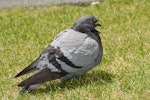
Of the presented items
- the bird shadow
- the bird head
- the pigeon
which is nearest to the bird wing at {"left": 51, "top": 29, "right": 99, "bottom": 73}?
the pigeon

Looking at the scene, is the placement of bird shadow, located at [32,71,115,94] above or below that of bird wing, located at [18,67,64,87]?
below

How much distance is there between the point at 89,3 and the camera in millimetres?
10641

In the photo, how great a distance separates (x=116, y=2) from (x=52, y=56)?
5.36 m

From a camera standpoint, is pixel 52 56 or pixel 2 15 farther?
pixel 2 15

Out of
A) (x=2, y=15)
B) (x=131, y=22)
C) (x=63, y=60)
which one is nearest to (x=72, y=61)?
(x=63, y=60)

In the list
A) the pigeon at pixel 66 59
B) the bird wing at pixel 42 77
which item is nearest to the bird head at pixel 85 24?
the pigeon at pixel 66 59

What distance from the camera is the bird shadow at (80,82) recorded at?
544 cm

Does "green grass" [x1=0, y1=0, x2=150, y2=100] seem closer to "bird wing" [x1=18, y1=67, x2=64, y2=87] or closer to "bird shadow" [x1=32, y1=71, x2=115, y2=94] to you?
"bird shadow" [x1=32, y1=71, x2=115, y2=94]

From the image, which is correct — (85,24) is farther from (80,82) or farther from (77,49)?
(80,82)

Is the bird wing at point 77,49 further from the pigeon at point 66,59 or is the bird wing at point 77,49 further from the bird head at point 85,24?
the bird head at point 85,24

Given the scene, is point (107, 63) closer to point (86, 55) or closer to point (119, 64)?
point (119, 64)

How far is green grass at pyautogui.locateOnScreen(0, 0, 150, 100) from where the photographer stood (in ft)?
17.1

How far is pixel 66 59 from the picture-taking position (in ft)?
17.3

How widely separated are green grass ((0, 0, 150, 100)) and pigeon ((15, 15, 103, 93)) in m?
0.20
